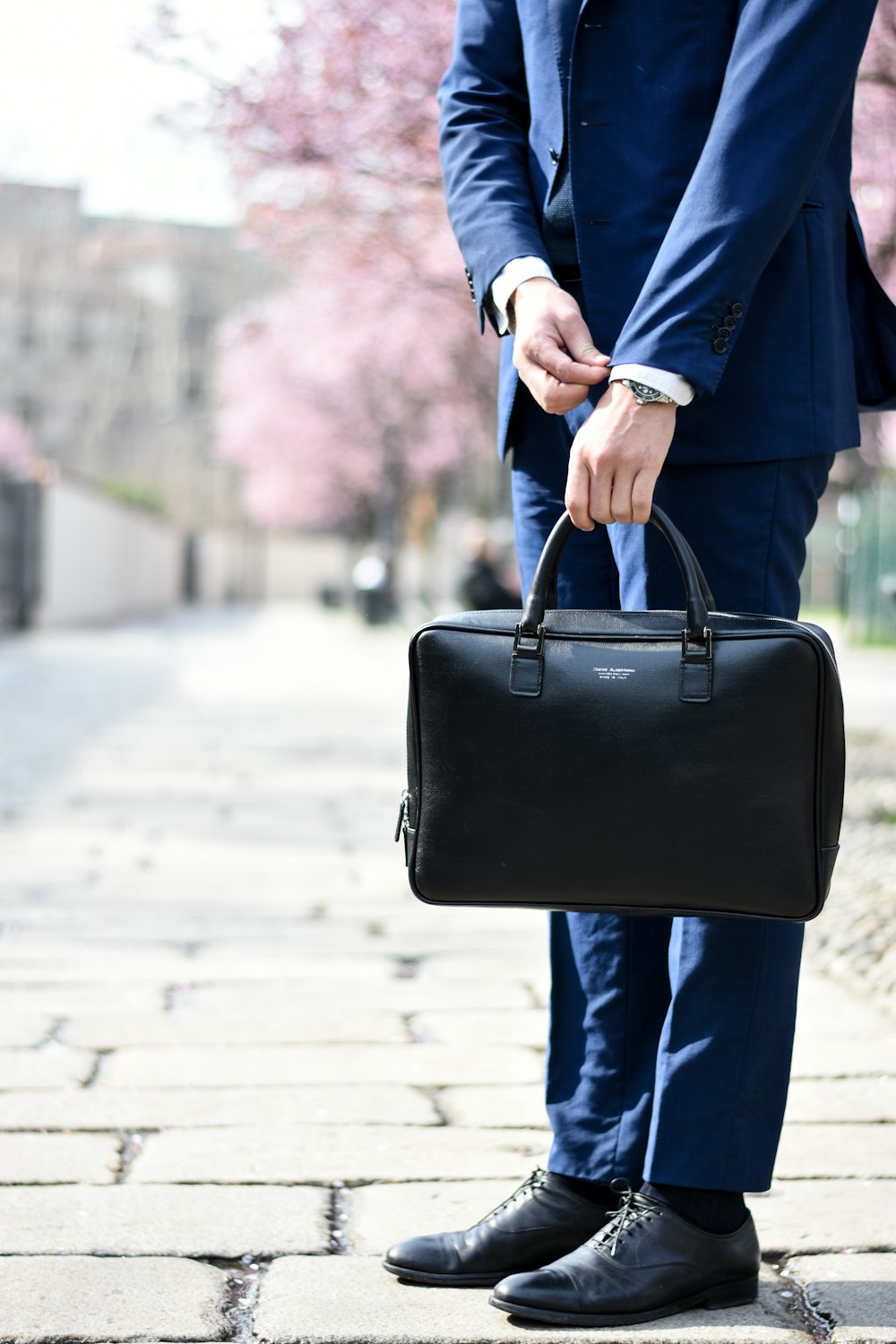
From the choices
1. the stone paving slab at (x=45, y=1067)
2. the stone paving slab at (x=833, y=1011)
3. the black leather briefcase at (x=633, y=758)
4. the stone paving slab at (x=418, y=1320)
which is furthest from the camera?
the stone paving slab at (x=833, y=1011)

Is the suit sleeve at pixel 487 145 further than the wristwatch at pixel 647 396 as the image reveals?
Yes

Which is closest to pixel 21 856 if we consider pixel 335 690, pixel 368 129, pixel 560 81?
pixel 560 81

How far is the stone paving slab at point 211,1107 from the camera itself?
107 inches

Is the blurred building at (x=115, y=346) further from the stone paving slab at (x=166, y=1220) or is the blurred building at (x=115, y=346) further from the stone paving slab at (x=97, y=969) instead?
the stone paving slab at (x=166, y=1220)

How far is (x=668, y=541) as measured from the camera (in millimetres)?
1856

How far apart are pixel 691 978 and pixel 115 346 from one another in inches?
2492

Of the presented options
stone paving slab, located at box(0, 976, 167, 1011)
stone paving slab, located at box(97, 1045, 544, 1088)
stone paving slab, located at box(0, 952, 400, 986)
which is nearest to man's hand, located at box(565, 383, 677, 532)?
stone paving slab, located at box(97, 1045, 544, 1088)

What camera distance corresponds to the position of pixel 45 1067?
119 inches

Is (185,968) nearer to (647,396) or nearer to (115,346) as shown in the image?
(647,396)

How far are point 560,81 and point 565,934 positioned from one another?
42.8 inches

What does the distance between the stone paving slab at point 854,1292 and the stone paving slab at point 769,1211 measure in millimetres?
55

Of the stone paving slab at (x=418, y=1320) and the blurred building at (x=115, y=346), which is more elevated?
the blurred building at (x=115, y=346)

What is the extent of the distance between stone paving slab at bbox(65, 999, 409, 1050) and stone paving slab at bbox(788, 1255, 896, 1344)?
1253mm

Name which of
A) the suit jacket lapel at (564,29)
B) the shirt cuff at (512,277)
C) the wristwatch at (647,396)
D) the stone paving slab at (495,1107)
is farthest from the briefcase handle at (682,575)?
the stone paving slab at (495,1107)
